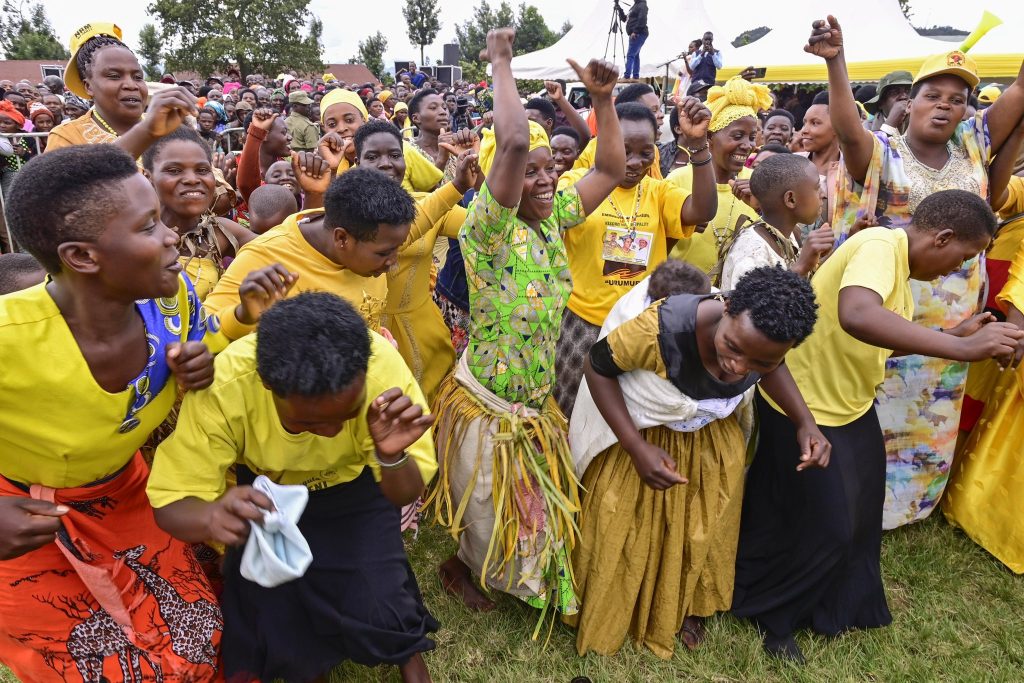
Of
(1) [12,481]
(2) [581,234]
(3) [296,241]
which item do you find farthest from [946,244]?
(1) [12,481]

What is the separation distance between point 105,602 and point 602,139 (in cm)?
240

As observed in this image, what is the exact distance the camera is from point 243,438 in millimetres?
2016

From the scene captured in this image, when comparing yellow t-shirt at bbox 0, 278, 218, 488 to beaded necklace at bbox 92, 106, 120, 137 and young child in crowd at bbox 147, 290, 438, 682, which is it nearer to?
young child in crowd at bbox 147, 290, 438, 682

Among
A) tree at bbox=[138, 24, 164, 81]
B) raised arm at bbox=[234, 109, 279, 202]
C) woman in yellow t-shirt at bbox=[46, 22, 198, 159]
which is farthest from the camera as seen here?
tree at bbox=[138, 24, 164, 81]

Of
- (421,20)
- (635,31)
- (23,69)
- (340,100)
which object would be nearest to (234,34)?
(23,69)

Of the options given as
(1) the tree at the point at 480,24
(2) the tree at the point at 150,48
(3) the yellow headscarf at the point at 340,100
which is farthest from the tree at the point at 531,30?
(3) the yellow headscarf at the point at 340,100

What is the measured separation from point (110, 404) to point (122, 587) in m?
0.62

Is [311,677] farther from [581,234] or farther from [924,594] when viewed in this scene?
[924,594]

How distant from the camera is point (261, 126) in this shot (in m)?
3.64

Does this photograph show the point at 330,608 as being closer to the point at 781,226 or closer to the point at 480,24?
the point at 781,226

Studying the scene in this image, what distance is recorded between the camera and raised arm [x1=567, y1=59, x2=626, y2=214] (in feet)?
8.89

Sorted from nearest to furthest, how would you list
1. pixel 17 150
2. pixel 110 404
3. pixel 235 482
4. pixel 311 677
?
pixel 110 404, pixel 311 677, pixel 235 482, pixel 17 150

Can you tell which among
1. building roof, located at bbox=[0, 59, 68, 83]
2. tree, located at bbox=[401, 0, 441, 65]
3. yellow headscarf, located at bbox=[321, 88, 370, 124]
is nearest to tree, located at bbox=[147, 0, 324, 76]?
building roof, located at bbox=[0, 59, 68, 83]

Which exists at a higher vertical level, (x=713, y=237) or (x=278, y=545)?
(x=713, y=237)
